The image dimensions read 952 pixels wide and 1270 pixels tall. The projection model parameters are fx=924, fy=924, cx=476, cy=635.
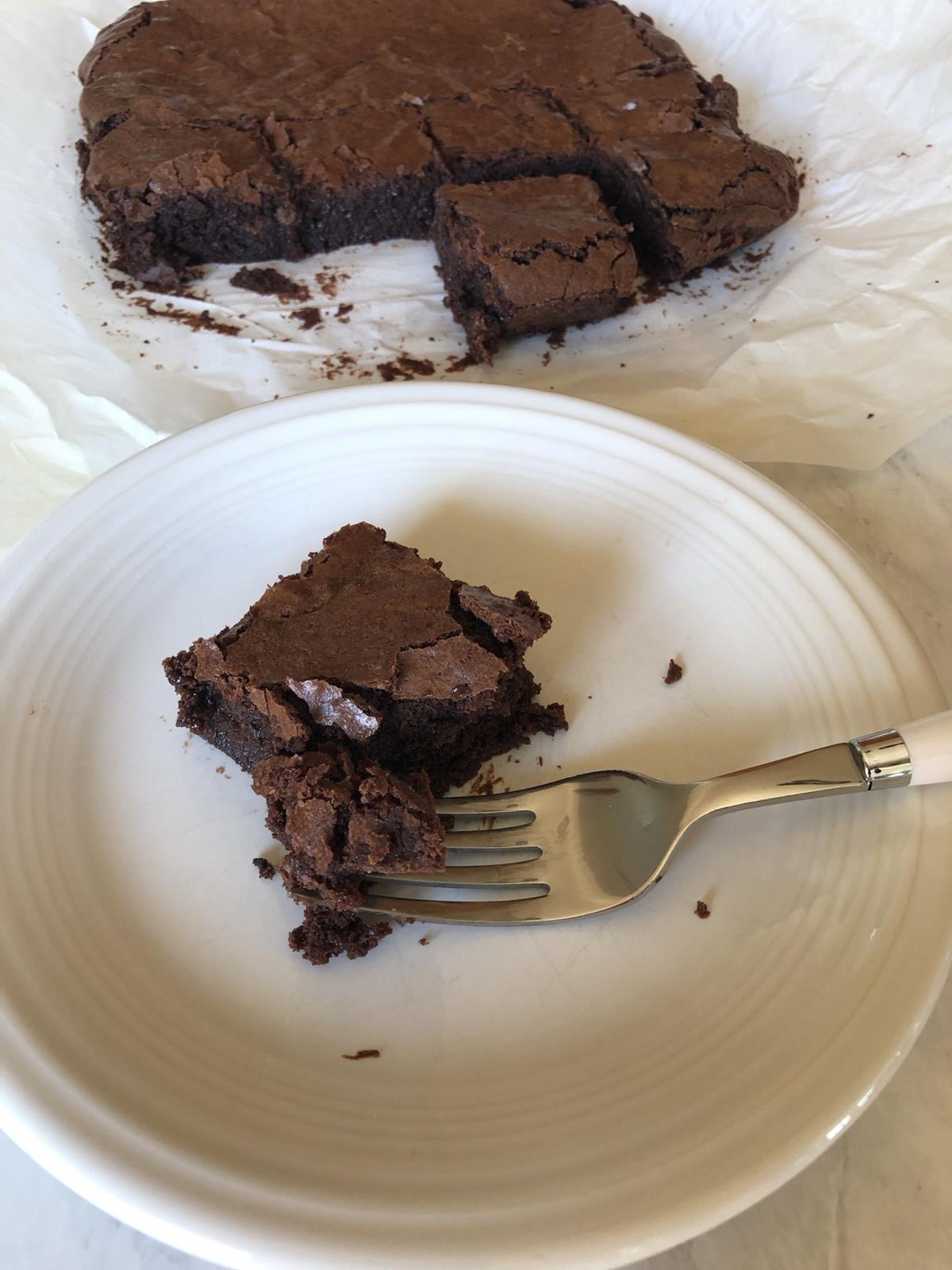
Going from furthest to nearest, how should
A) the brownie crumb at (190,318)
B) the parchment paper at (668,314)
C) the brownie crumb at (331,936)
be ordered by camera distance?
the brownie crumb at (190,318)
the parchment paper at (668,314)
the brownie crumb at (331,936)

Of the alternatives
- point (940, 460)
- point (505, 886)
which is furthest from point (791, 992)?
point (940, 460)

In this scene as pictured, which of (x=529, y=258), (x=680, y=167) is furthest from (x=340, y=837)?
(x=680, y=167)

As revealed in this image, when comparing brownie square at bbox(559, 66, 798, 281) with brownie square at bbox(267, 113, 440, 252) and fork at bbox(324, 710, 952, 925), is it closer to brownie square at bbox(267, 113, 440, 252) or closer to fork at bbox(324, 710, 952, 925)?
brownie square at bbox(267, 113, 440, 252)

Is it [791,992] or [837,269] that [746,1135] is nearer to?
[791,992]

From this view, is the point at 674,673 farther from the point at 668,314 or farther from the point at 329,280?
the point at 329,280

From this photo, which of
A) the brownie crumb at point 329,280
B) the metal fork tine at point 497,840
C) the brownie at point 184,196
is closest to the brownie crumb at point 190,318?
the brownie at point 184,196

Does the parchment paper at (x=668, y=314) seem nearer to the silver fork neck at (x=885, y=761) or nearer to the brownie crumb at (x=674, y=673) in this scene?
the brownie crumb at (x=674, y=673)
